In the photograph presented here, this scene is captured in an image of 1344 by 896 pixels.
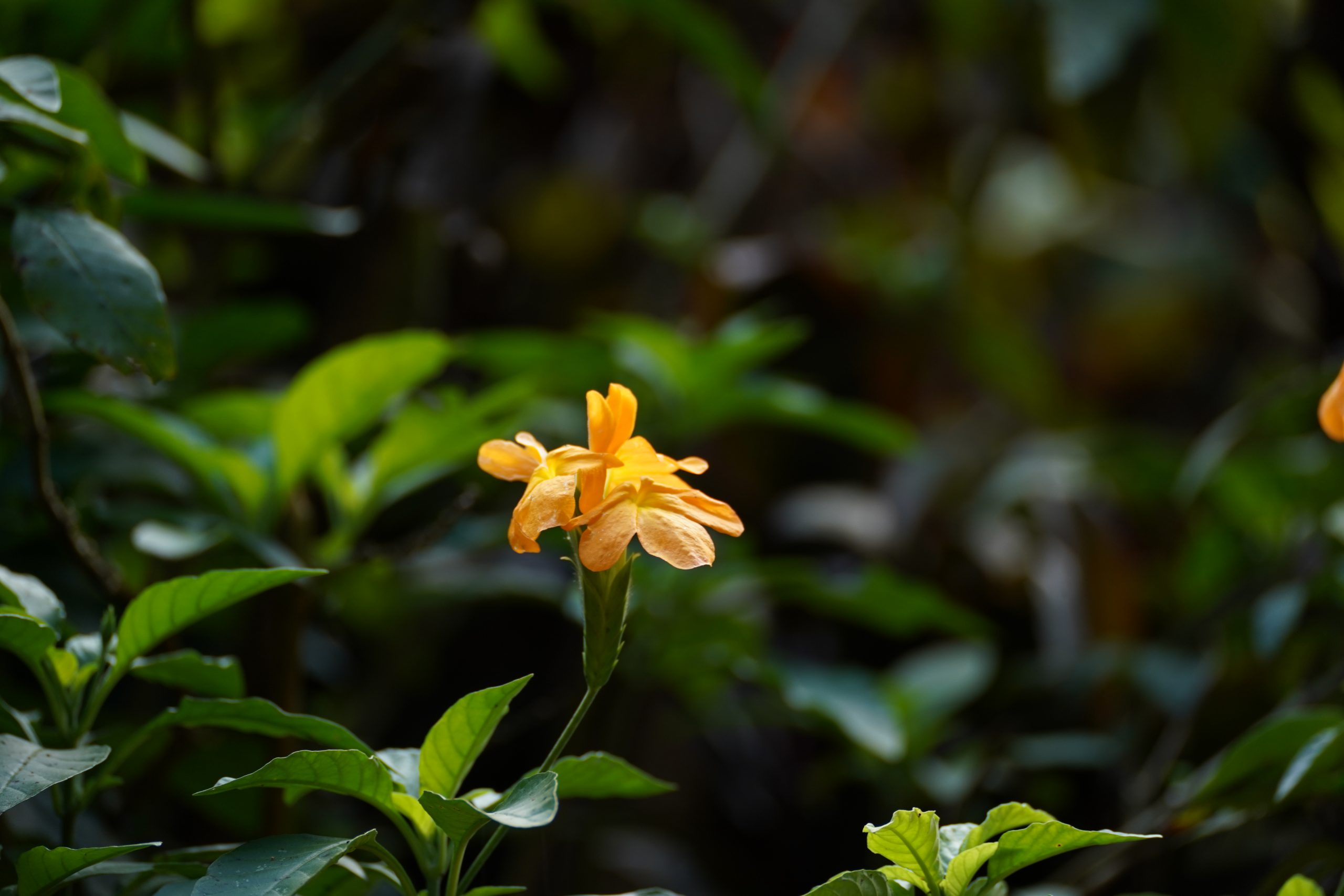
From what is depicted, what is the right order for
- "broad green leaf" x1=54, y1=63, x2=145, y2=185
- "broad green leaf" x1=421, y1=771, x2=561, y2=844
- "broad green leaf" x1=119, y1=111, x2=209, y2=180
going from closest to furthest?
"broad green leaf" x1=421, y1=771, x2=561, y2=844 → "broad green leaf" x1=54, y1=63, x2=145, y2=185 → "broad green leaf" x1=119, y1=111, x2=209, y2=180

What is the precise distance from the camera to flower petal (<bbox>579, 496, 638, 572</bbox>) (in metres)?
0.41

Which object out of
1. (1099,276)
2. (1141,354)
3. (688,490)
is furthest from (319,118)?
(1099,276)

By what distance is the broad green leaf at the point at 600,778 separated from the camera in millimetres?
470

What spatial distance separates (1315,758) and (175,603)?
1.81ft

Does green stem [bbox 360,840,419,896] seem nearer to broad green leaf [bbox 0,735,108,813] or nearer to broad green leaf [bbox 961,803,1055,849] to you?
broad green leaf [bbox 0,735,108,813]

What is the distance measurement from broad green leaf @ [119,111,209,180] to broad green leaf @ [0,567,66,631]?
1.14 ft

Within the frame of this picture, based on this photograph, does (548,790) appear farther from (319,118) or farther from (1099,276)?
(1099,276)

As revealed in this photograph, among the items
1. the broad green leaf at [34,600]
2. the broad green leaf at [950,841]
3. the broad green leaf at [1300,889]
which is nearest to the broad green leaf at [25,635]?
the broad green leaf at [34,600]

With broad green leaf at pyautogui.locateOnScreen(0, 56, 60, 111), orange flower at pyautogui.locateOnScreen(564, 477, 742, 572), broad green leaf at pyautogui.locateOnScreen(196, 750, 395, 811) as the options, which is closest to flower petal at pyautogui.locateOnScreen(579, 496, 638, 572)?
orange flower at pyautogui.locateOnScreen(564, 477, 742, 572)

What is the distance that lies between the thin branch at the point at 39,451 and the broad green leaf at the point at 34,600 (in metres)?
0.07

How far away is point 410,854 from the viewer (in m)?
0.88

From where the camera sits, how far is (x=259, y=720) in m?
0.49

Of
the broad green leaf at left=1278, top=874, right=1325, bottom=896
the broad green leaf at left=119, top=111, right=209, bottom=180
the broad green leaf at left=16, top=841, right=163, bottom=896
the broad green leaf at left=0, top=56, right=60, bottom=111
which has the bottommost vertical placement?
the broad green leaf at left=16, top=841, right=163, bottom=896

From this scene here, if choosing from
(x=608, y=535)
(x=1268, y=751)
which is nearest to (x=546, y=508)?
(x=608, y=535)
